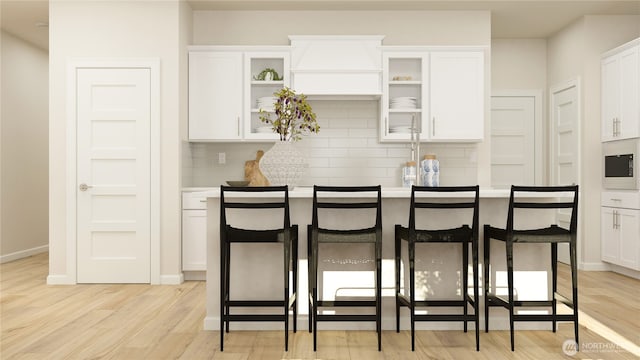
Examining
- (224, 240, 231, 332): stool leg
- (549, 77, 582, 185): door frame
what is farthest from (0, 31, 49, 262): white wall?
(549, 77, 582, 185): door frame

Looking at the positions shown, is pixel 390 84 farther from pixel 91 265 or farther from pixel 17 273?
pixel 17 273

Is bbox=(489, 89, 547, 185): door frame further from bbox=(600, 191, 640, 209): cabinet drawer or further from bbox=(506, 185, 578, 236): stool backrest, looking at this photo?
bbox=(506, 185, 578, 236): stool backrest

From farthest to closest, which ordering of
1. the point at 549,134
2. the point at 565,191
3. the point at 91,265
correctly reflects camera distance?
the point at 549,134
the point at 91,265
the point at 565,191

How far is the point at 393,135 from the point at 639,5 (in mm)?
3128

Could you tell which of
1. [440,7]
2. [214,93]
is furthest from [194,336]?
[440,7]

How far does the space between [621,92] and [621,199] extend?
46.1 inches

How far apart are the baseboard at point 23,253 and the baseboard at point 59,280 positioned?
174cm

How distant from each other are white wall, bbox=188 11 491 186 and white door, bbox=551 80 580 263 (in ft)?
3.85

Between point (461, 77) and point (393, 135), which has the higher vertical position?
point (461, 77)

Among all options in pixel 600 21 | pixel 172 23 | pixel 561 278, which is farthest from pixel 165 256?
pixel 600 21

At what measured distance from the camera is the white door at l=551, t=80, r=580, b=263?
6379mm

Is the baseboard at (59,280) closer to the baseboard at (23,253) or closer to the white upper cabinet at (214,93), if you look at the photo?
the baseboard at (23,253)

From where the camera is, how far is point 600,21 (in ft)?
20.5

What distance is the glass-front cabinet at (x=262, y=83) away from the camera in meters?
5.82
